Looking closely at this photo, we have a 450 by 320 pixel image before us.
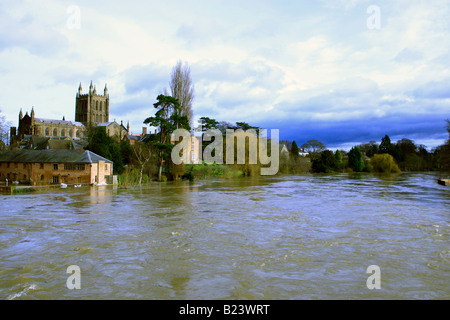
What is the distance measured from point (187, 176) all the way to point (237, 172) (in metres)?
10.4

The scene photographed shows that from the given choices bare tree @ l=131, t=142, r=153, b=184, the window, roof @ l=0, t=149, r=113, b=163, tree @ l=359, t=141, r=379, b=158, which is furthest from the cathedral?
tree @ l=359, t=141, r=379, b=158

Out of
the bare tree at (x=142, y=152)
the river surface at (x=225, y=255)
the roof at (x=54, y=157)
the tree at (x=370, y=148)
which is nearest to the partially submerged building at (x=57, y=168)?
the roof at (x=54, y=157)

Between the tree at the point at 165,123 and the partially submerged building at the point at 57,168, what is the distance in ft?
17.8

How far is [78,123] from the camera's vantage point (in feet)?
298

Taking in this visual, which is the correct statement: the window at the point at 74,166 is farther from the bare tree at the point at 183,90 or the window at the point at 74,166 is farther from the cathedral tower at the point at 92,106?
the cathedral tower at the point at 92,106

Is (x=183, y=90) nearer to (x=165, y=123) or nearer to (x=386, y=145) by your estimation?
(x=165, y=123)

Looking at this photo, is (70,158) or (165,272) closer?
(165,272)

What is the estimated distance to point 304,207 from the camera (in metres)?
14.8

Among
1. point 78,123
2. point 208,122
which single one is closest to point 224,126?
point 208,122

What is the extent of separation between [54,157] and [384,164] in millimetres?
55345

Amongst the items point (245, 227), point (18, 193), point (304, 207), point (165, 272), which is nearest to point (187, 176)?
point (18, 193)

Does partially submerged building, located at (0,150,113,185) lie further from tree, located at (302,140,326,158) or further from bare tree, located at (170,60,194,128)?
tree, located at (302,140,326,158)

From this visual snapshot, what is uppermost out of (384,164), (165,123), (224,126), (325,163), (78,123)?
(78,123)
